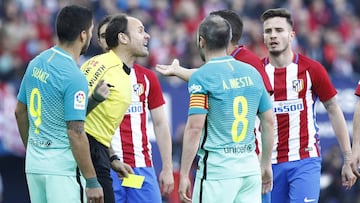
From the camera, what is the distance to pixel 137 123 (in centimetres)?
1162

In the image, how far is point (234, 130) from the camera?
32.4 ft

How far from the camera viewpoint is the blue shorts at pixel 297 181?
11703 millimetres

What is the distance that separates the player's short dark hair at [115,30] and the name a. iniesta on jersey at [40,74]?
5.01 ft

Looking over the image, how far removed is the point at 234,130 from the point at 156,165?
9098 millimetres

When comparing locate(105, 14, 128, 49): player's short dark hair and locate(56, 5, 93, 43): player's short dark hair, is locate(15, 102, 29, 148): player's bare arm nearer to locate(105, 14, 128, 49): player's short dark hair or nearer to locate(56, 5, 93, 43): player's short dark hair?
locate(56, 5, 93, 43): player's short dark hair

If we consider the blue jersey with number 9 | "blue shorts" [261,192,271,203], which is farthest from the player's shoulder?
the blue jersey with number 9

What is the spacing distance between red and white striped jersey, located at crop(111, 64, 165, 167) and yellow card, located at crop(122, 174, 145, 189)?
300 millimetres

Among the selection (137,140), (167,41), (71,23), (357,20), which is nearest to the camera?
(71,23)

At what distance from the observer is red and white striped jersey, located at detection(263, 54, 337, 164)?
11.8 m

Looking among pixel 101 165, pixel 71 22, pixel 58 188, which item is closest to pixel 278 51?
pixel 101 165

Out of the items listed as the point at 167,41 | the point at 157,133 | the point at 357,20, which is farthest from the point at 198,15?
the point at 157,133

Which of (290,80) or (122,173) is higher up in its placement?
(290,80)

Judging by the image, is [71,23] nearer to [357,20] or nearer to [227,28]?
[227,28]

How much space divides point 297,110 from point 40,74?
11.3ft
